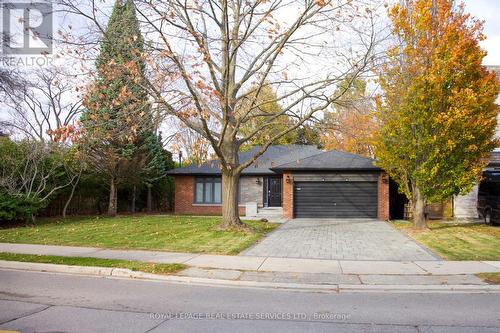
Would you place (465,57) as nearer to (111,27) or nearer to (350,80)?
(350,80)

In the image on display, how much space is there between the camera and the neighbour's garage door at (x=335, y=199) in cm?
2341

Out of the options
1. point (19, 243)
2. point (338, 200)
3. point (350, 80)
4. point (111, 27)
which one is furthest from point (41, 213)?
point (350, 80)

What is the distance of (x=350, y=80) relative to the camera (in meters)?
13.9

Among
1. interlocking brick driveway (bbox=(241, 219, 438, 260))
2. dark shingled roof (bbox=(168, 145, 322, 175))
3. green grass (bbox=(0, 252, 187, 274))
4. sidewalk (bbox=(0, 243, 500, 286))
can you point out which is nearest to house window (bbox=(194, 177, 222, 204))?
dark shingled roof (bbox=(168, 145, 322, 175))

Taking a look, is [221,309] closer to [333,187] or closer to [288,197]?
[288,197]

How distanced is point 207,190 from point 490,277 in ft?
68.8

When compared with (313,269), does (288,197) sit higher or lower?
higher

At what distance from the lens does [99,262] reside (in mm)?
9961

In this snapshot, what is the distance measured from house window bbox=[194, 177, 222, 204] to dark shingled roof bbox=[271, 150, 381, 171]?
602 centimetres

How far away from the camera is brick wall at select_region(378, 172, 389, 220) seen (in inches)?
907

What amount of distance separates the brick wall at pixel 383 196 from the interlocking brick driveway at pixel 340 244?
445cm

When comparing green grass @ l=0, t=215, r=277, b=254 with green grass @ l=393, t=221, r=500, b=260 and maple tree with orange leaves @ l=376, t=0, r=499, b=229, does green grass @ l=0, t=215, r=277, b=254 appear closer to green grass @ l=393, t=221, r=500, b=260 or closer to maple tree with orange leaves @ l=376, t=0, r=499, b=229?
green grass @ l=393, t=221, r=500, b=260

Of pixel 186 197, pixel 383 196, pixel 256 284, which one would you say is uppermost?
pixel 383 196

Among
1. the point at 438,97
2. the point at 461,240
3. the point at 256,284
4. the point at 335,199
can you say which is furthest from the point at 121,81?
the point at 335,199
